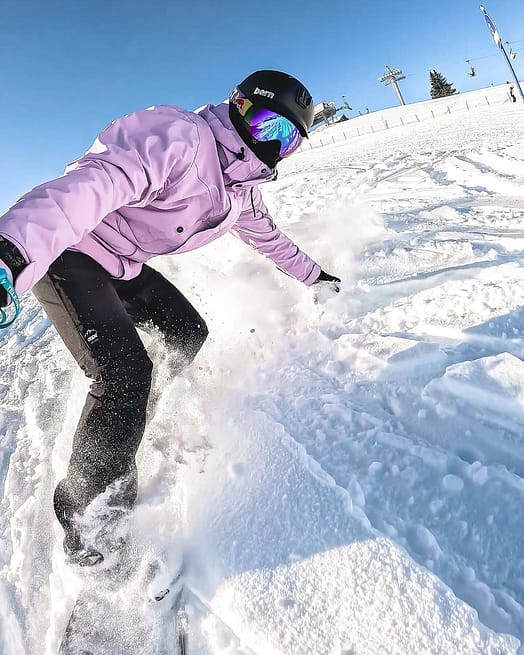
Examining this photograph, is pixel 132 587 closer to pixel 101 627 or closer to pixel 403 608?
pixel 101 627

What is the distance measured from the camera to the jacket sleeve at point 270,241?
2.74 metres

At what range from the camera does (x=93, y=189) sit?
140cm

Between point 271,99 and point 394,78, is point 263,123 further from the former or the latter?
point 394,78

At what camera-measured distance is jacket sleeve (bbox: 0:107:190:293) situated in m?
1.26

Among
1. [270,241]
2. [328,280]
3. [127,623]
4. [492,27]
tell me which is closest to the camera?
[127,623]

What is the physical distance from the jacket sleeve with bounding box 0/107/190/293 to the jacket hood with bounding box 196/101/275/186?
26 centimetres

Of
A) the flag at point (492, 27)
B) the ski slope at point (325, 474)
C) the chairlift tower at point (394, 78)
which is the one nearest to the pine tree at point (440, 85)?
the chairlift tower at point (394, 78)

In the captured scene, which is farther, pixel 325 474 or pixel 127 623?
pixel 325 474

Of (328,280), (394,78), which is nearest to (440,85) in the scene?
(394,78)

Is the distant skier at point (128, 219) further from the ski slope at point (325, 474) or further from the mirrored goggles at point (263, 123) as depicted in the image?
the ski slope at point (325, 474)

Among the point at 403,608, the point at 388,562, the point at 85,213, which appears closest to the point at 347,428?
the point at 388,562

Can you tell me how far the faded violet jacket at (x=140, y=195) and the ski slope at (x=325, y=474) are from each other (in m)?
0.88

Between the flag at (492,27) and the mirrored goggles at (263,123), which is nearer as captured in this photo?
the mirrored goggles at (263,123)

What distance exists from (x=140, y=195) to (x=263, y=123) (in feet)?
2.07
